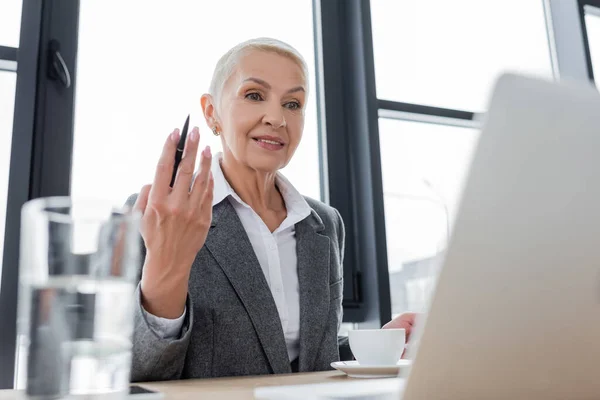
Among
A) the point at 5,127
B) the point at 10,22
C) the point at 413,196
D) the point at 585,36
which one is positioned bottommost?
the point at 413,196

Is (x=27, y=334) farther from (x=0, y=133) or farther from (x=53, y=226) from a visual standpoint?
(x=0, y=133)

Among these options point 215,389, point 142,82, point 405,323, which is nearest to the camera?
point 215,389

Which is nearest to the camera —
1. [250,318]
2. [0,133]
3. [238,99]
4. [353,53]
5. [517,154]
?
[517,154]

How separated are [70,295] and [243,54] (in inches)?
39.4

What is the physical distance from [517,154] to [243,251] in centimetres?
86

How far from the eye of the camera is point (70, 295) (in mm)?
406

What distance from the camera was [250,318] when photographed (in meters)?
1.10

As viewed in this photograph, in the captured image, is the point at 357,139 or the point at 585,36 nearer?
the point at 357,139

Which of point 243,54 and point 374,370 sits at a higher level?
point 243,54

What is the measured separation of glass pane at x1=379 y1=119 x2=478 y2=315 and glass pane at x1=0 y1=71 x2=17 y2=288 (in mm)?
1187

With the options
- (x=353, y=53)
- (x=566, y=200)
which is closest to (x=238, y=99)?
(x=353, y=53)

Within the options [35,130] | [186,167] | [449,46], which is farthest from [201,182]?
[449,46]

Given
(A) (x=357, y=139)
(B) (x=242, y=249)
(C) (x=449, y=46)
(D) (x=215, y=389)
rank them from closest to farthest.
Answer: (D) (x=215, y=389)
(B) (x=242, y=249)
(A) (x=357, y=139)
(C) (x=449, y=46)

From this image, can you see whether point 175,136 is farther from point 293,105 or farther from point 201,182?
point 293,105
